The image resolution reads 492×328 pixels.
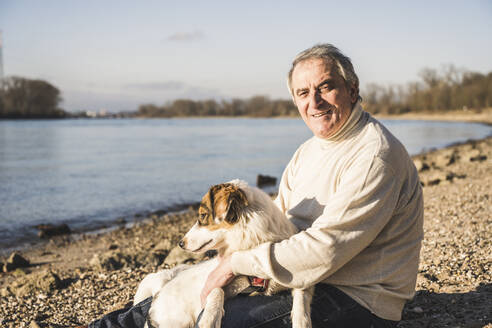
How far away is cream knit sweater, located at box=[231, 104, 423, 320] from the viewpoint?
2885mm

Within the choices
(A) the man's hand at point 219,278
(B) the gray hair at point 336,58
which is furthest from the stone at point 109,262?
(B) the gray hair at point 336,58

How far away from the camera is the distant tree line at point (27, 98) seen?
366 ft

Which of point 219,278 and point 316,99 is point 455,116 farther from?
point 219,278

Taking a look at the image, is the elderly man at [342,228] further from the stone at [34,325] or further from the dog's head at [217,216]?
the stone at [34,325]

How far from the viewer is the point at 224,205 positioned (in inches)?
129

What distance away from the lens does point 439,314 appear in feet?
14.3

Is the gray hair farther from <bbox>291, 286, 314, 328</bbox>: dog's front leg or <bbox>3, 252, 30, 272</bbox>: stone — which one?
<bbox>3, 252, 30, 272</bbox>: stone

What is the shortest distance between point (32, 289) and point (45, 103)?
128667 mm

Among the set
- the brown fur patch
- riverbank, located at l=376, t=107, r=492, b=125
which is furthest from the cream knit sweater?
riverbank, located at l=376, t=107, r=492, b=125

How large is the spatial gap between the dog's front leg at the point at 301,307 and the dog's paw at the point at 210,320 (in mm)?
567

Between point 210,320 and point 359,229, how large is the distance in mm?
1308

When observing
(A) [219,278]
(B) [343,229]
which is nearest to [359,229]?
(B) [343,229]

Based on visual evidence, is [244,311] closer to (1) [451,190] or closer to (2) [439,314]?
(2) [439,314]

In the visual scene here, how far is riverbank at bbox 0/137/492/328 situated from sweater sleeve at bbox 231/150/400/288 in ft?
6.19
